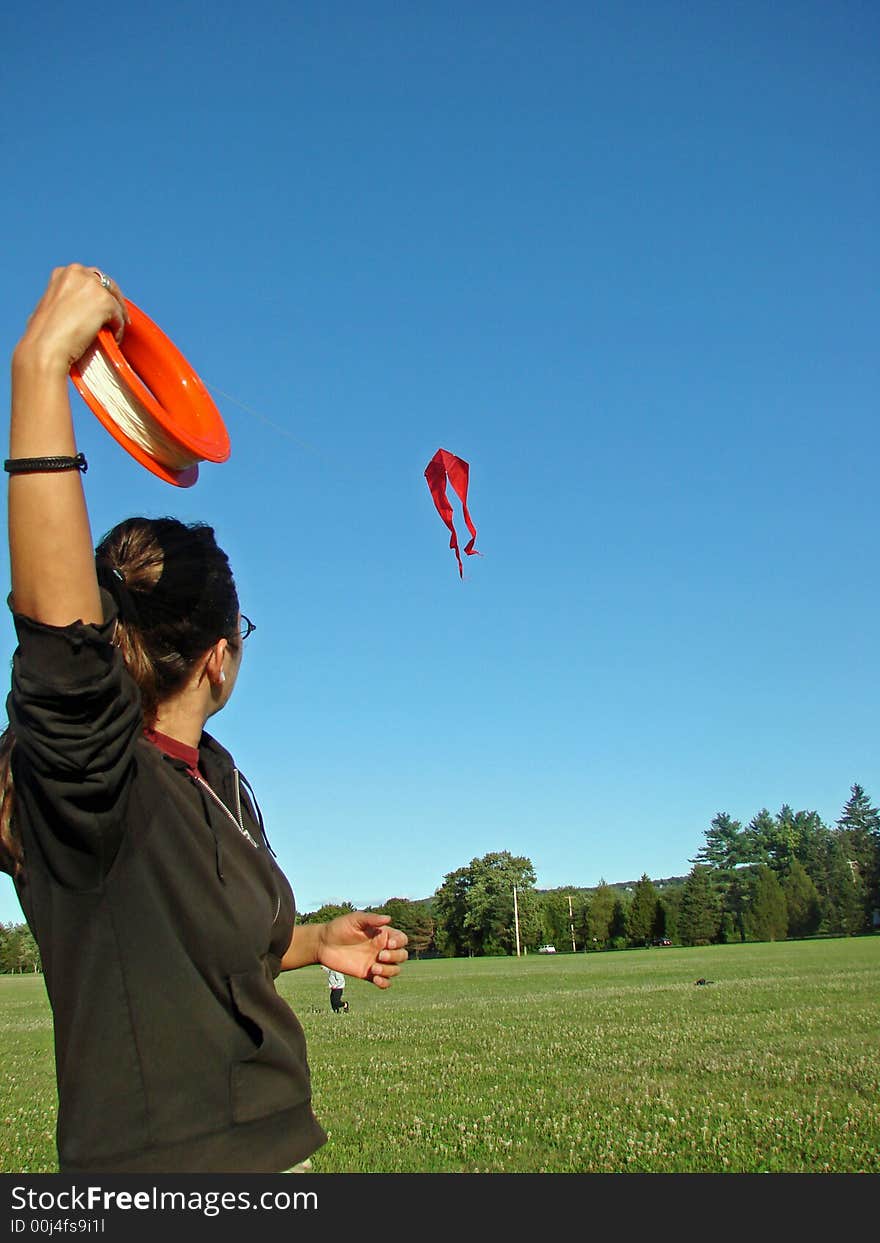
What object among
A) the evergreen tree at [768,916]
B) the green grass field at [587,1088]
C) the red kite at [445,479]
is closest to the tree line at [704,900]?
the evergreen tree at [768,916]

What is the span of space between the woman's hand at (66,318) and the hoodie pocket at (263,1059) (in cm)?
115

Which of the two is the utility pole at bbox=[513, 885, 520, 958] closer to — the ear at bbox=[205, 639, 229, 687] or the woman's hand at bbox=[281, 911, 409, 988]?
the woman's hand at bbox=[281, 911, 409, 988]

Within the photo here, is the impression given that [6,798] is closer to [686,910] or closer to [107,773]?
[107,773]

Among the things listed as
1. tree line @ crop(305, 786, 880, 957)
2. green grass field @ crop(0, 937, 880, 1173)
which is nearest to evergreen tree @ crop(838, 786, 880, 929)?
tree line @ crop(305, 786, 880, 957)

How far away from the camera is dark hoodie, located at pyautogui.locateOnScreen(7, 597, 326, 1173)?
154 centimetres

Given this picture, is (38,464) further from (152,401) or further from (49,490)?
(152,401)

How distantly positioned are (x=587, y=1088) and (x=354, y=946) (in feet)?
27.8

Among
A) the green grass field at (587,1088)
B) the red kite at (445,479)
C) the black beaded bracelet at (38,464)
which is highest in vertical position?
the red kite at (445,479)

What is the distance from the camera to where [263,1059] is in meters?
1.83

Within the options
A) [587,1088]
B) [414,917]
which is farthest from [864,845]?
[587,1088]

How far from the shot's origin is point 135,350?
7.20 feet

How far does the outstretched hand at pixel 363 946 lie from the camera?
2.56m

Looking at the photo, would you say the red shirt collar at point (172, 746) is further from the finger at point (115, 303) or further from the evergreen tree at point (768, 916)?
the evergreen tree at point (768, 916)

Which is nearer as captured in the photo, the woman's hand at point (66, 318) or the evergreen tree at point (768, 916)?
the woman's hand at point (66, 318)
